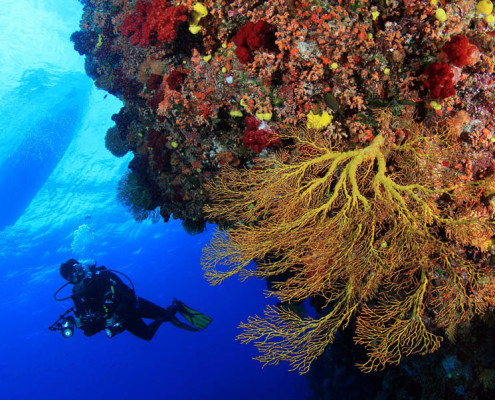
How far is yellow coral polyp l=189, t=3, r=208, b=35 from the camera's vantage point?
4047mm

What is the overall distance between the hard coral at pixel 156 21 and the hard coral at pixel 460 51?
3.74 m

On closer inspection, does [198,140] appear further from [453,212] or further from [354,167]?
[453,212]

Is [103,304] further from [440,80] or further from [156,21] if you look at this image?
[440,80]

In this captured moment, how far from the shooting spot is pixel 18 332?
35.9m

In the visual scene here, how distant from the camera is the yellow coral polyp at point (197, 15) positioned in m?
4.05

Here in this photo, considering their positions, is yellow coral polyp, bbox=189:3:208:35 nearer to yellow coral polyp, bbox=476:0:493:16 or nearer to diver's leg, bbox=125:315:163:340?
yellow coral polyp, bbox=476:0:493:16

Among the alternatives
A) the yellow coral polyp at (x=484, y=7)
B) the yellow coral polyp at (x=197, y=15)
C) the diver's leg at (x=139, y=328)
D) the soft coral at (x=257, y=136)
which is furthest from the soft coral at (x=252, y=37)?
the diver's leg at (x=139, y=328)

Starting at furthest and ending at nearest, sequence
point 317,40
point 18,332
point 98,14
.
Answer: point 18,332
point 98,14
point 317,40

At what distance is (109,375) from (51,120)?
31335 millimetres

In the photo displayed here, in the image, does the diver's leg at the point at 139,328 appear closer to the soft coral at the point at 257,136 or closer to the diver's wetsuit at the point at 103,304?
the diver's wetsuit at the point at 103,304

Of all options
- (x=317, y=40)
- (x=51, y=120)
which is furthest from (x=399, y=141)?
(x=51, y=120)

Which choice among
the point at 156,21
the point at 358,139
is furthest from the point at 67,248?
the point at 358,139

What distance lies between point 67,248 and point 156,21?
4349 centimetres

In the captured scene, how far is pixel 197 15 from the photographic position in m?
4.18
